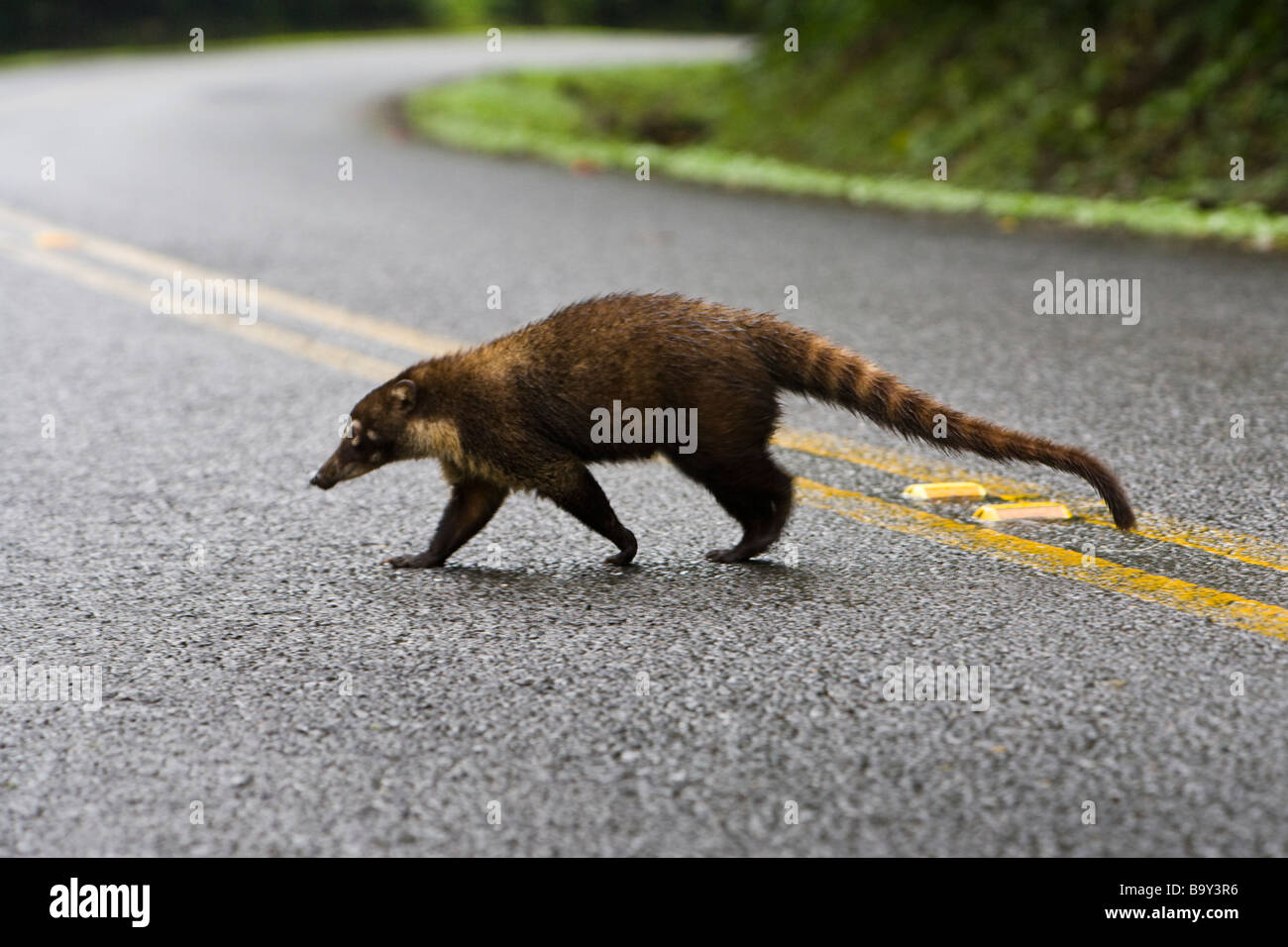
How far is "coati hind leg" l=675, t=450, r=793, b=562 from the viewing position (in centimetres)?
439

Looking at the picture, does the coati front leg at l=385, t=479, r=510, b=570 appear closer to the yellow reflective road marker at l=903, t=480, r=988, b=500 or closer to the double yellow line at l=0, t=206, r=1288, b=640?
the double yellow line at l=0, t=206, r=1288, b=640

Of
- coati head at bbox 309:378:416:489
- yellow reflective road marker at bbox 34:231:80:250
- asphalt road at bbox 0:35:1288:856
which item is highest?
yellow reflective road marker at bbox 34:231:80:250

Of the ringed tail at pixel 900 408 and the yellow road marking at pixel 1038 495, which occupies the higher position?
the ringed tail at pixel 900 408

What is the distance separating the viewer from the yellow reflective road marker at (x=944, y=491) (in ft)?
16.3

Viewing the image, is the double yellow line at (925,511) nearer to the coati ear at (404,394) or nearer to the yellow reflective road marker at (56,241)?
the yellow reflective road marker at (56,241)

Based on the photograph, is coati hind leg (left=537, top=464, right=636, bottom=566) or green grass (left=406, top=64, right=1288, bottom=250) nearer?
coati hind leg (left=537, top=464, right=636, bottom=566)

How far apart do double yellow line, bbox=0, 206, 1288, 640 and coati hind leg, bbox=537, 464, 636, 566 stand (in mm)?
808

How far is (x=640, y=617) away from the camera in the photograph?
4.03 m

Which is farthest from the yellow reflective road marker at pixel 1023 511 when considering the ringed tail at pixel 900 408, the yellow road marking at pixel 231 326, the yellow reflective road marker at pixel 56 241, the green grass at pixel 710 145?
the yellow reflective road marker at pixel 56 241

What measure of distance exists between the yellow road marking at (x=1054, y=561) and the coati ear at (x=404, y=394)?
1309 mm

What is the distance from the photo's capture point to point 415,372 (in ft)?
15.8

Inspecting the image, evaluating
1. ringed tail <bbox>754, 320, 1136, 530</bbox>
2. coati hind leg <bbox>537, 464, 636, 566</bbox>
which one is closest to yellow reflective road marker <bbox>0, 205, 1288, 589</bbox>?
ringed tail <bbox>754, 320, 1136, 530</bbox>

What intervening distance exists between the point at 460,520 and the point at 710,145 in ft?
38.5
